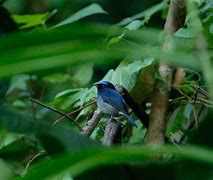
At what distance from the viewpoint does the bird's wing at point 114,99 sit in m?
0.93

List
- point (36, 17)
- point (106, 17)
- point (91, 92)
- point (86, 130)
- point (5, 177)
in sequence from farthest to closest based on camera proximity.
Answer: point (106, 17) → point (36, 17) → point (91, 92) → point (86, 130) → point (5, 177)

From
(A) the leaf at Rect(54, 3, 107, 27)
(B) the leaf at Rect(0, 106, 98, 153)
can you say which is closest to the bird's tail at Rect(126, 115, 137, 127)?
(A) the leaf at Rect(54, 3, 107, 27)

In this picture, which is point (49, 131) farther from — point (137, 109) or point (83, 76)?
point (83, 76)

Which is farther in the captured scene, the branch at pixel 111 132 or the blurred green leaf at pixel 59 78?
the blurred green leaf at pixel 59 78

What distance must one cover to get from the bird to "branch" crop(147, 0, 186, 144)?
0.07 meters

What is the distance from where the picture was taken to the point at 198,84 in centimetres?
100

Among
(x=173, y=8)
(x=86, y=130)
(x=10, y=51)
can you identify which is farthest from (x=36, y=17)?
(x=10, y=51)

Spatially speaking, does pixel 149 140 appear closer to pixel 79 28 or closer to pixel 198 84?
pixel 198 84

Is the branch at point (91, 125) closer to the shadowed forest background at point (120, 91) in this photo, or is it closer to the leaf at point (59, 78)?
the shadowed forest background at point (120, 91)

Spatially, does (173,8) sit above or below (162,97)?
above

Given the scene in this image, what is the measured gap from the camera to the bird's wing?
930 millimetres

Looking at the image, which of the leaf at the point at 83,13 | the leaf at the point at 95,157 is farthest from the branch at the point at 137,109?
the leaf at the point at 95,157

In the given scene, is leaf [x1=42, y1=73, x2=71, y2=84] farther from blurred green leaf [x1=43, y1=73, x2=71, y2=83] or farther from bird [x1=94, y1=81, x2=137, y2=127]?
bird [x1=94, y1=81, x2=137, y2=127]

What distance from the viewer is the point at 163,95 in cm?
89
